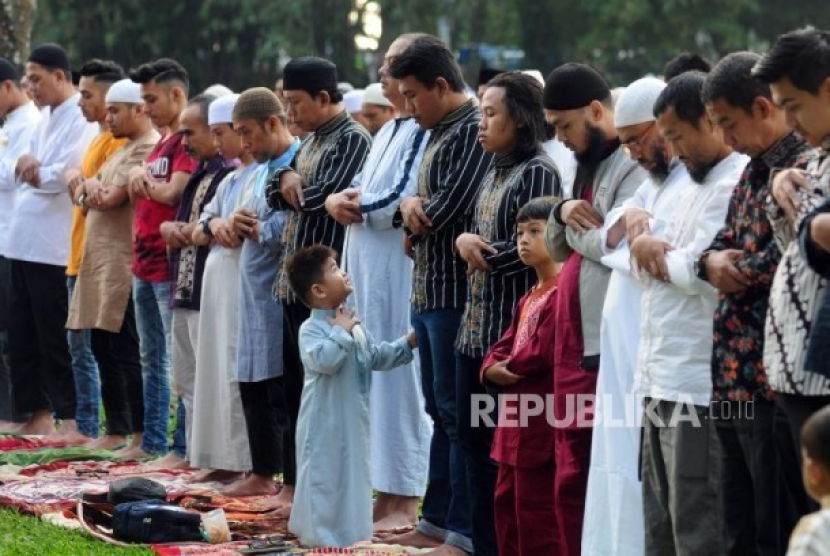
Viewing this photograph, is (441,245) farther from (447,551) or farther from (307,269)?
(447,551)

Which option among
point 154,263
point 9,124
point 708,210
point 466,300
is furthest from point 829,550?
point 9,124

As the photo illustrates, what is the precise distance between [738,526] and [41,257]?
6960 millimetres

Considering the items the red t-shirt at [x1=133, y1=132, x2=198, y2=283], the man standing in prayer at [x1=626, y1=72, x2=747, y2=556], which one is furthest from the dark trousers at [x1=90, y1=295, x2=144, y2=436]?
the man standing in prayer at [x1=626, y1=72, x2=747, y2=556]

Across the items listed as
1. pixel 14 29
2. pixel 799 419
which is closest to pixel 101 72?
pixel 14 29

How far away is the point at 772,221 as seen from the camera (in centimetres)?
524

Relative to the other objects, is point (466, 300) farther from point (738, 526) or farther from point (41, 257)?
point (41, 257)

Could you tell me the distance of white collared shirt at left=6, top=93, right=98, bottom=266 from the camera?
11.5 metres

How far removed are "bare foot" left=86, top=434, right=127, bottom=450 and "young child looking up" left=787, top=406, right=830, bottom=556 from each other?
7.13 m

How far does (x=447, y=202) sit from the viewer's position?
25.0ft

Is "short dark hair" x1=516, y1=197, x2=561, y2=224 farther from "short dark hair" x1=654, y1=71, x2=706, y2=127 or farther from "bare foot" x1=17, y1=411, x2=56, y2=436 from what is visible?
"bare foot" x1=17, y1=411, x2=56, y2=436

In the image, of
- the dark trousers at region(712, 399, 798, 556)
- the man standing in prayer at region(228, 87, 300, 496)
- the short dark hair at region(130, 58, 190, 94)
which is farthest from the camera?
the short dark hair at region(130, 58, 190, 94)

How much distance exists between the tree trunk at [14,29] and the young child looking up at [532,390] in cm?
994

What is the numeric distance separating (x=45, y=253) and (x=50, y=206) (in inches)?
12.5

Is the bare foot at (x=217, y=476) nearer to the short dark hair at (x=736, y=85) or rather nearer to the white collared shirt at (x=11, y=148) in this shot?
the white collared shirt at (x=11, y=148)
